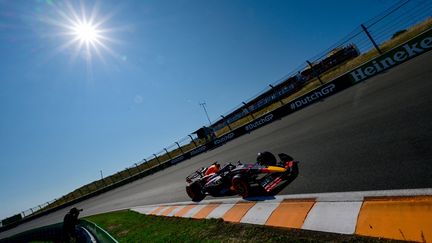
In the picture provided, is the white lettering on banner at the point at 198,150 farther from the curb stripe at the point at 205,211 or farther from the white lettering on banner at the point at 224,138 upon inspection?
the curb stripe at the point at 205,211

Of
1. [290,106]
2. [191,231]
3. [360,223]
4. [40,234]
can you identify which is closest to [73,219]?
[191,231]

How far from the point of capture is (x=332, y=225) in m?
3.77

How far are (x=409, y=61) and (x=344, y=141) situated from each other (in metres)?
7.06

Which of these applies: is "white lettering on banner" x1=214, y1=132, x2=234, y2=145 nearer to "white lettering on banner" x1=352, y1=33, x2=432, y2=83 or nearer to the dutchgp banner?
the dutchgp banner

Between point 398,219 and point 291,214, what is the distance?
1.78m

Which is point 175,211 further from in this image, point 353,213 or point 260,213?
point 353,213

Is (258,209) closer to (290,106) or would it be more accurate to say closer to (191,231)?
(191,231)

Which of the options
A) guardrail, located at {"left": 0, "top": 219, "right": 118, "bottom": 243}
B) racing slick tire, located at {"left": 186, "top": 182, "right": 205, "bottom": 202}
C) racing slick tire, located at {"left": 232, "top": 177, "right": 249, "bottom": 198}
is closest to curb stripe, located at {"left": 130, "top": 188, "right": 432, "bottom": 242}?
racing slick tire, located at {"left": 232, "top": 177, "right": 249, "bottom": 198}

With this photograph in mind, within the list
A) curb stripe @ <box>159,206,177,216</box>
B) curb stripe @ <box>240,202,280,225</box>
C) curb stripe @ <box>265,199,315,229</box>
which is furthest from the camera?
curb stripe @ <box>159,206,177,216</box>

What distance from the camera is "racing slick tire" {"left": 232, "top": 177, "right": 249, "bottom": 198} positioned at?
666cm

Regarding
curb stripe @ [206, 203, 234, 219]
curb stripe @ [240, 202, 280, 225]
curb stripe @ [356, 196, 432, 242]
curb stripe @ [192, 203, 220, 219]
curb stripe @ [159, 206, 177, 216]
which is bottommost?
curb stripe @ [356, 196, 432, 242]

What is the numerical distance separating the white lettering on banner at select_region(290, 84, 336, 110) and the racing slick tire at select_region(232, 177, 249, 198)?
381 inches

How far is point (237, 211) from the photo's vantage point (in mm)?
6082

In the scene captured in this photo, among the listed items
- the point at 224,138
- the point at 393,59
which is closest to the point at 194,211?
the point at 393,59
